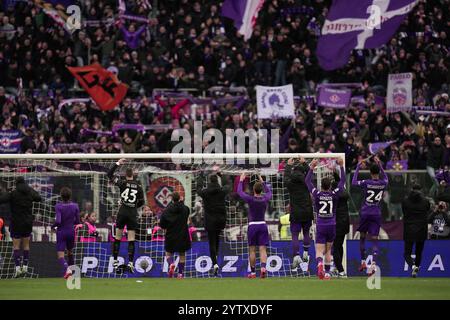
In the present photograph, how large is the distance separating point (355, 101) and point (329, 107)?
0.97m

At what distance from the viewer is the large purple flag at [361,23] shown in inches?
1259

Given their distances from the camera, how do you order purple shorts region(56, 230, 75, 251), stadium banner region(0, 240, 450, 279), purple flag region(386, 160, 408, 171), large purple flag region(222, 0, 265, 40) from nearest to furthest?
purple shorts region(56, 230, 75, 251)
stadium banner region(0, 240, 450, 279)
purple flag region(386, 160, 408, 171)
large purple flag region(222, 0, 265, 40)

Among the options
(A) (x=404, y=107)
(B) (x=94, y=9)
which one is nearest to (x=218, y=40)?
(B) (x=94, y=9)

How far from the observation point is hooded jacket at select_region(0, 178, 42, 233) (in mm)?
23750

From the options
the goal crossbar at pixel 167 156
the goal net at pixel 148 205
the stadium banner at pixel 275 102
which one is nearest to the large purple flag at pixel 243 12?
the stadium banner at pixel 275 102

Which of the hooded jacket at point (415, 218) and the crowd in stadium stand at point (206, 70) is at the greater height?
the crowd in stadium stand at point (206, 70)

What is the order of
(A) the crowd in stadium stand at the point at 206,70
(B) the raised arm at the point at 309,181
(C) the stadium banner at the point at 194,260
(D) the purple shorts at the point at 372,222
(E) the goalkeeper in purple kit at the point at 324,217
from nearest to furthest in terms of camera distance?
(E) the goalkeeper in purple kit at the point at 324,217 < (B) the raised arm at the point at 309,181 < (D) the purple shorts at the point at 372,222 < (C) the stadium banner at the point at 194,260 < (A) the crowd in stadium stand at the point at 206,70

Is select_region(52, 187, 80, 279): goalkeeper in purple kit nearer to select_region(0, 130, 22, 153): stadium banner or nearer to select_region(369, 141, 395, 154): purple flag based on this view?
select_region(0, 130, 22, 153): stadium banner

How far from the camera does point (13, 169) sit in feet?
84.4

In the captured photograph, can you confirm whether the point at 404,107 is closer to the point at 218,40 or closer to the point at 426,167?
the point at 426,167

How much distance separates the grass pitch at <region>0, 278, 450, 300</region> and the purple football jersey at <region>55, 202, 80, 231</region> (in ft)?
4.07

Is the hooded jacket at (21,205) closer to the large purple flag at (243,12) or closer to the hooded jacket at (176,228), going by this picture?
the hooded jacket at (176,228)

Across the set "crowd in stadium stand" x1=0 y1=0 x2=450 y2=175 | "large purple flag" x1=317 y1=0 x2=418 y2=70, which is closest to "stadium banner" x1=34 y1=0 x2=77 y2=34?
"crowd in stadium stand" x1=0 y1=0 x2=450 y2=175

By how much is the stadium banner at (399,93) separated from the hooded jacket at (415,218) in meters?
7.98
